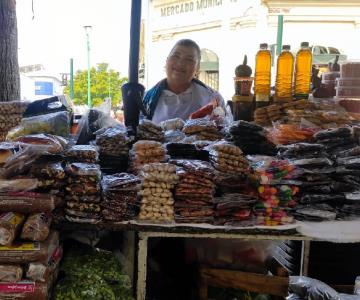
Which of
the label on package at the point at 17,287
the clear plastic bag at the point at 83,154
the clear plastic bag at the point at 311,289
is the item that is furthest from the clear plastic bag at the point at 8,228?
the clear plastic bag at the point at 311,289

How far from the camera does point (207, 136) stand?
7.46ft

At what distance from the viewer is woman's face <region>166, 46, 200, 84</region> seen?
3275 mm

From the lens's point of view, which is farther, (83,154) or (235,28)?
(235,28)

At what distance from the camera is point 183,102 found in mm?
3350

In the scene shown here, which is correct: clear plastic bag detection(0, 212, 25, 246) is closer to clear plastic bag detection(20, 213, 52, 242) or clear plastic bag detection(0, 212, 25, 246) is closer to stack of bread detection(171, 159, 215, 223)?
clear plastic bag detection(20, 213, 52, 242)

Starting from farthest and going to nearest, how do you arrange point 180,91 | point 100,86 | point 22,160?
point 100,86 < point 180,91 < point 22,160

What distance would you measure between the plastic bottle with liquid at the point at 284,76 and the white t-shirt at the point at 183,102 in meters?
0.81

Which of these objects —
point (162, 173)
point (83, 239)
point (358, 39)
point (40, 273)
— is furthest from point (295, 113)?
point (358, 39)

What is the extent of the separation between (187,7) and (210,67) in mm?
2277

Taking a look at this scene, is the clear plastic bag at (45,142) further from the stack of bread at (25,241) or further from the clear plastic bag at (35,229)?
the clear plastic bag at (35,229)

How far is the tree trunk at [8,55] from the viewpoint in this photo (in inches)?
130

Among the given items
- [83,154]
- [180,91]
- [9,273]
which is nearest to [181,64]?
[180,91]

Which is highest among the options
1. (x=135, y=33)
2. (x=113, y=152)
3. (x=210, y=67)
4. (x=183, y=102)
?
(x=210, y=67)

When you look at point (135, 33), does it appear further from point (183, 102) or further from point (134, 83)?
point (183, 102)
